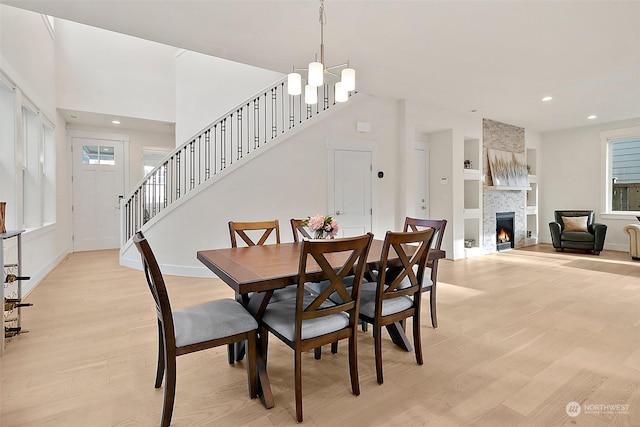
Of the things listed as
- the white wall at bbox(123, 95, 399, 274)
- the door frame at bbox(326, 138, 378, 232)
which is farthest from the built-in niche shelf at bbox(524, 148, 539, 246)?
the white wall at bbox(123, 95, 399, 274)

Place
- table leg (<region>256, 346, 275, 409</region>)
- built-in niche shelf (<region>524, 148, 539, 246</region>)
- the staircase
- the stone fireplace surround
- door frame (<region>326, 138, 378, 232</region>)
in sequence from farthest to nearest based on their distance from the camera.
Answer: built-in niche shelf (<region>524, 148, 539, 246</region>) < the stone fireplace surround < the staircase < door frame (<region>326, 138, 378, 232</region>) < table leg (<region>256, 346, 275, 409</region>)

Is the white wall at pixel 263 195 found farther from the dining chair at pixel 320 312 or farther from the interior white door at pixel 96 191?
the dining chair at pixel 320 312

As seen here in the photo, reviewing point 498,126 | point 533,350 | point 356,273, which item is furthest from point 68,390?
point 498,126

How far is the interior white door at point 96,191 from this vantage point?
6.79 metres

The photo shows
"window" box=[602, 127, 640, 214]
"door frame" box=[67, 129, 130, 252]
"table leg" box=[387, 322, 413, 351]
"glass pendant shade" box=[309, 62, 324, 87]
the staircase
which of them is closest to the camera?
"glass pendant shade" box=[309, 62, 324, 87]

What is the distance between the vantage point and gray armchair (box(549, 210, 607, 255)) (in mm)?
6493

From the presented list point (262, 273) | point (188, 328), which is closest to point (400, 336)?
point (262, 273)

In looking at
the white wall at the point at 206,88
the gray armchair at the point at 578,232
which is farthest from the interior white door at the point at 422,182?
the white wall at the point at 206,88

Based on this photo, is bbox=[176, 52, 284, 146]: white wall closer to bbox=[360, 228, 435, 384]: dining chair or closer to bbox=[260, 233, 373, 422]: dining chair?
bbox=[360, 228, 435, 384]: dining chair

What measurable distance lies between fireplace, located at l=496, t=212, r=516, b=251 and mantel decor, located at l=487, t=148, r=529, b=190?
0.67 m

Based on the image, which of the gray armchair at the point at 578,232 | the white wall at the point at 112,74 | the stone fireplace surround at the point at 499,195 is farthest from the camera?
the stone fireplace surround at the point at 499,195

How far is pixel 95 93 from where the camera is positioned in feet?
20.1

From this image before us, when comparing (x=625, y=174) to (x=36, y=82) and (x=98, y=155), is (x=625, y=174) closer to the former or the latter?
(x=36, y=82)

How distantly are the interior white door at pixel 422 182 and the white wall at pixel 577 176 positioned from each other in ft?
12.5
